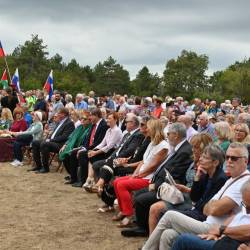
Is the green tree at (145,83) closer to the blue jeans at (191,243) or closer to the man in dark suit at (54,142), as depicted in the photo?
the man in dark suit at (54,142)

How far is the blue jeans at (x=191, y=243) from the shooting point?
3.85 metres

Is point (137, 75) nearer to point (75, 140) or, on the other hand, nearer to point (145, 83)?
point (145, 83)

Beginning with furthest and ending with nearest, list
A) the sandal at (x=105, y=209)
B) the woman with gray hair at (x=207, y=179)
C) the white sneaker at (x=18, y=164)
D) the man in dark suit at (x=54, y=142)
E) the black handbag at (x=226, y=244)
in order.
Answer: the white sneaker at (x=18, y=164)
the man in dark suit at (x=54, y=142)
the sandal at (x=105, y=209)
the woman with gray hair at (x=207, y=179)
the black handbag at (x=226, y=244)

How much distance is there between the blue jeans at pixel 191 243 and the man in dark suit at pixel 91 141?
175 inches

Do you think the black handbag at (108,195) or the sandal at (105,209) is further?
the sandal at (105,209)

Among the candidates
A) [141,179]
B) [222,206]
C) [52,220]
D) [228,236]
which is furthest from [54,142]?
[228,236]

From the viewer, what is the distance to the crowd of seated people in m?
4.13

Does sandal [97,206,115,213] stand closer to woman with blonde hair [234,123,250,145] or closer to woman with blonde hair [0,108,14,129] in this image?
woman with blonde hair [234,123,250,145]

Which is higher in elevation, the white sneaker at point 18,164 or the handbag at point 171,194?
the handbag at point 171,194

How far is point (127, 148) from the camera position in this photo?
288 inches

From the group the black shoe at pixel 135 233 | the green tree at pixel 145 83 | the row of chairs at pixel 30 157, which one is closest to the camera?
the black shoe at pixel 135 233

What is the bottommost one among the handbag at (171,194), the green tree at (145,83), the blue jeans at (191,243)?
the blue jeans at (191,243)

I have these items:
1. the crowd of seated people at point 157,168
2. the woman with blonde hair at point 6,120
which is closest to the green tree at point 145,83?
the woman with blonde hair at point 6,120

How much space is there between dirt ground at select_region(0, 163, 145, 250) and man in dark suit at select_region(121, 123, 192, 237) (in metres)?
0.21
